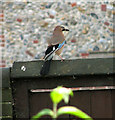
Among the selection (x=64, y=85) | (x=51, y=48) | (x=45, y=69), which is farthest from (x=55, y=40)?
(x=45, y=69)

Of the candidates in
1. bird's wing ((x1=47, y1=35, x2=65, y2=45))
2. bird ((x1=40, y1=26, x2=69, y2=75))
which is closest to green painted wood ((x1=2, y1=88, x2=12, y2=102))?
bird ((x1=40, y1=26, x2=69, y2=75))

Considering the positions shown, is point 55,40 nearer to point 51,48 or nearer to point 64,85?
point 51,48

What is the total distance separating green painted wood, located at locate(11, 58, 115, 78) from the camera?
2.22 metres

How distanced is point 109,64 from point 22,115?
586 mm

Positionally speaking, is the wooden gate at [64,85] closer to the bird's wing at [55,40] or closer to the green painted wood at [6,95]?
the green painted wood at [6,95]

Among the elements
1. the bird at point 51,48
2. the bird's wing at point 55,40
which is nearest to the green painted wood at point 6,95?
the bird at point 51,48

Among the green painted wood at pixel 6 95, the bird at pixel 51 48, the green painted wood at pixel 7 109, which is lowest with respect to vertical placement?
the green painted wood at pixel 7 109

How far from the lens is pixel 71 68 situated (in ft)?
7.30

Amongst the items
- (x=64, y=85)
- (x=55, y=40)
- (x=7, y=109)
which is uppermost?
(x=55, y=40)

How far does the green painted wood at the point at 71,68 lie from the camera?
7.28ft

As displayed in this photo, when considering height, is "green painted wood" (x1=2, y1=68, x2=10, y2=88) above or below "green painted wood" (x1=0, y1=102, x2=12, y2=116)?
above

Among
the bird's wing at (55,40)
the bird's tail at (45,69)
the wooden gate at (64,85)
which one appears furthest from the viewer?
the bird's wing at (55,40)

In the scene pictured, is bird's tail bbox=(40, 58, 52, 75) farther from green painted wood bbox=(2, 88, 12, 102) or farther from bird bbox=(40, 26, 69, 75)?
green painted wood bbox=(2, 88, 12, 102)

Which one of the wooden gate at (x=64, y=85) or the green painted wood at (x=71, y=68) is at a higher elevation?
the green painted wood at (x=71, y=68)
